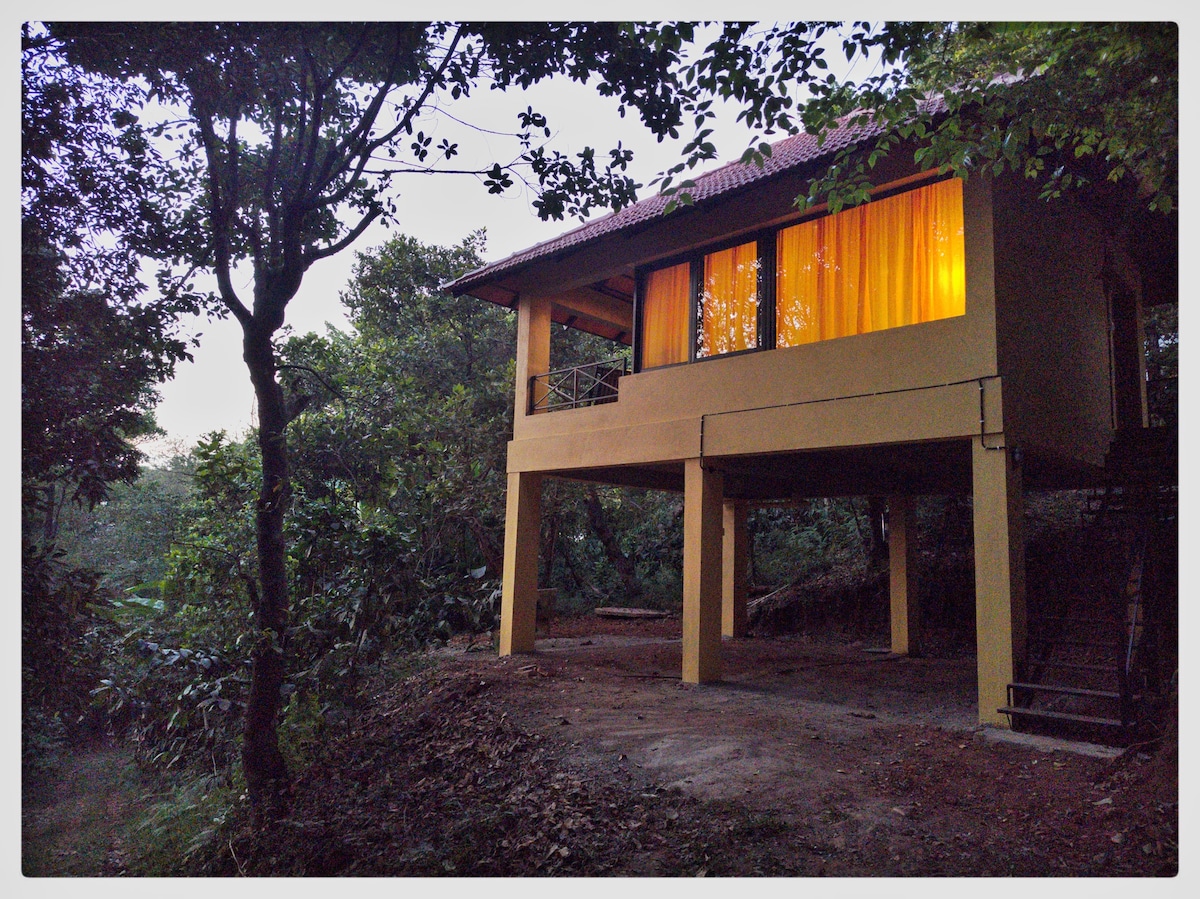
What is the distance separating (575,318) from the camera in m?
11.2

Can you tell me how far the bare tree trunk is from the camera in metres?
5.30

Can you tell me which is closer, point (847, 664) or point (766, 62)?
point (766, 62)

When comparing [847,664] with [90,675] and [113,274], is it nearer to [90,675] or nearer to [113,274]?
[90,675]

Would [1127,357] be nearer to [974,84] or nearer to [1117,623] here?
[1117,623]

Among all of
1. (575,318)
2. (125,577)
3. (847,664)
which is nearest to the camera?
(847,664)

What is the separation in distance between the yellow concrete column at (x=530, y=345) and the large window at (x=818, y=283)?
1685 mm

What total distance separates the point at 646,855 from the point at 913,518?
26.2 feet

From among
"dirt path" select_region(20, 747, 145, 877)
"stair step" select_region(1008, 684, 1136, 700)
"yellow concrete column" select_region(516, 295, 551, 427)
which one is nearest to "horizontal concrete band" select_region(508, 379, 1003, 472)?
"yellow concrete column" select_region(516, 295, 551, 427)

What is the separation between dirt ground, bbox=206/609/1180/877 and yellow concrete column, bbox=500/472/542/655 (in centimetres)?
185

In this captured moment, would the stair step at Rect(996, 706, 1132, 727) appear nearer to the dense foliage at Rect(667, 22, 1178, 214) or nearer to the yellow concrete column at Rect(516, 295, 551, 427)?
the dense foliage at Rect(667, 22, 1178, 214)

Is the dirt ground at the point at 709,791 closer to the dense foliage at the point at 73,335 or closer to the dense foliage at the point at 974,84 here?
the dense foliage at the point at 73,335


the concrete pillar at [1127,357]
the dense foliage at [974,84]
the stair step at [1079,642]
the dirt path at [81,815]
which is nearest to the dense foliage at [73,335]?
the dirt path at [81,815]

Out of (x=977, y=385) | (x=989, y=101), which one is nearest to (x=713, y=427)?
(x=977, y=385)

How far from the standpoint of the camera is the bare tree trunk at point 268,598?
5.30 metres
